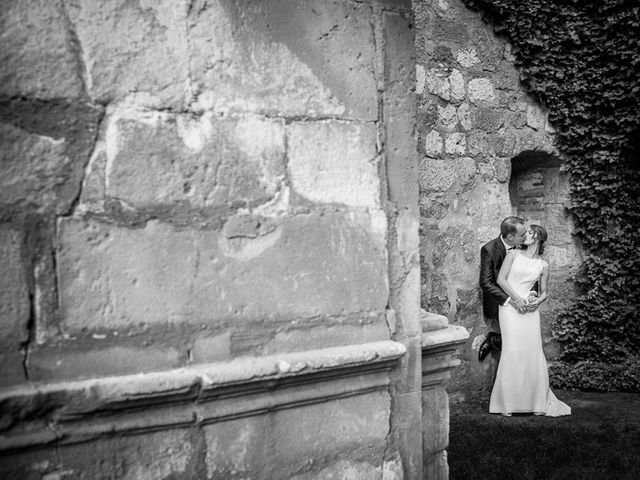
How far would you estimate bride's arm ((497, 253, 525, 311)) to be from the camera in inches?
258

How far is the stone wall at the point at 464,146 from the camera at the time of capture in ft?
22.2

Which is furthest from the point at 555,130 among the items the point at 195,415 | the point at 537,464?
the point at 195,415

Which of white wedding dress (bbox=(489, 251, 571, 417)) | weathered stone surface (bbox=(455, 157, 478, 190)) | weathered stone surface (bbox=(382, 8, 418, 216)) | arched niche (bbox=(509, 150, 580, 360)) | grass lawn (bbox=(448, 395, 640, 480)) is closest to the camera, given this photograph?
weathered stone surface (bbox=(382, 8, 418, 216))

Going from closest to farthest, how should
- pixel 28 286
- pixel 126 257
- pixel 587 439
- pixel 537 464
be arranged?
1. pixel 28 286
2. pixel 126 257
3. pixel 537 464
4. pixel 587 439

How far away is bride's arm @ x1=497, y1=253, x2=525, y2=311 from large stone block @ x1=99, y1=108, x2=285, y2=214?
16.4 ft

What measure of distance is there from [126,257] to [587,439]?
16.4ft

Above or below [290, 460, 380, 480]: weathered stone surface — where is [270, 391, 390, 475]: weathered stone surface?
above

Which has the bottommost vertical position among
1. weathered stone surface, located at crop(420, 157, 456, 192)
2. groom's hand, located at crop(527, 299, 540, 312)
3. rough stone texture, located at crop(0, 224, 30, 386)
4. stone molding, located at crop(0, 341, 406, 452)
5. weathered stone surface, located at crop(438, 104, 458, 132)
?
groom's hand, located at crop(527, 299, 540, 312)

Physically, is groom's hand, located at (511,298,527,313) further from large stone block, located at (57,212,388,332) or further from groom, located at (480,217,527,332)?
large stone block, located at (57,212,388,332)

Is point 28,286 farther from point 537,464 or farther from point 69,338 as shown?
point 537,464

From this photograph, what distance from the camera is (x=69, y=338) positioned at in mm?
1740

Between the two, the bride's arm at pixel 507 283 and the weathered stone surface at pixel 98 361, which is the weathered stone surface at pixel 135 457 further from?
the bride's arm at pixel 507 283

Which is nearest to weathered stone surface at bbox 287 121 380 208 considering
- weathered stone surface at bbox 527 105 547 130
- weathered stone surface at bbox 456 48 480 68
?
weathered stone surface at bbox 456 48 480 68

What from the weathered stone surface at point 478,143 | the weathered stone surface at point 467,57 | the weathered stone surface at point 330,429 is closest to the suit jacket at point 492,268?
the weathered stone surface at point 478,143
